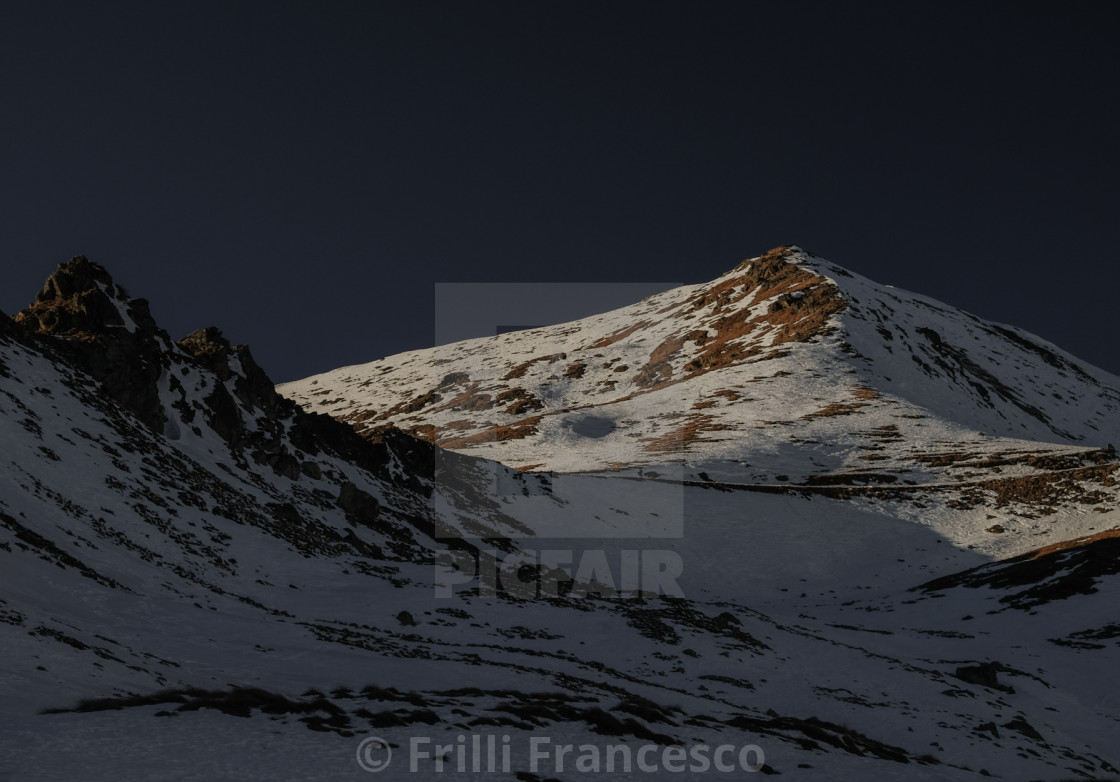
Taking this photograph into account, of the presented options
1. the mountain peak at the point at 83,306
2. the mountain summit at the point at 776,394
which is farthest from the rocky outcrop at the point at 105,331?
the mountain summit at the point at 776,394

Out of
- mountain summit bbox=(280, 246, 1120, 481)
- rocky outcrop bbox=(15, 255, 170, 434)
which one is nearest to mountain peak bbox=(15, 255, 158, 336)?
rocky outcrop bbox=(15, 255, 170, 434)

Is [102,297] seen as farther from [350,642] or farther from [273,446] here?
[350,642]

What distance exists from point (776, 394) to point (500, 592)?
292 ft

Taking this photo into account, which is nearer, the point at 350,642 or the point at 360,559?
the point at 350,642

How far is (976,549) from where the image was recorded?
63.1 m

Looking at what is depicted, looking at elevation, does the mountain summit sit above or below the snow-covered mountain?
above

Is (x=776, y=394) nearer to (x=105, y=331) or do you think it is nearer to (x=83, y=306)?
(x=105, y=331)

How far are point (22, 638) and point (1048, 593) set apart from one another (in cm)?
5200

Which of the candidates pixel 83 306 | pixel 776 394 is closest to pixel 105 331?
pixel 83 306

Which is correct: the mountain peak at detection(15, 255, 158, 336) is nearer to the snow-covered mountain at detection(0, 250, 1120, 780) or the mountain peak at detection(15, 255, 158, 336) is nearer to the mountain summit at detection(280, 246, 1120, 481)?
the snow-covered mountain at detection(0, 250, 1120, 780)

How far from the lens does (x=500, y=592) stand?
38.8 m

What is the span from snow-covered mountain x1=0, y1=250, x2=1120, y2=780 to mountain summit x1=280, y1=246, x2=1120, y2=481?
2922mm

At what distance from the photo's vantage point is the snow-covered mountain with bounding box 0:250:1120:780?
16.0 metres

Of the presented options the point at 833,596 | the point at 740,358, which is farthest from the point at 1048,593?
the point at 740,358
